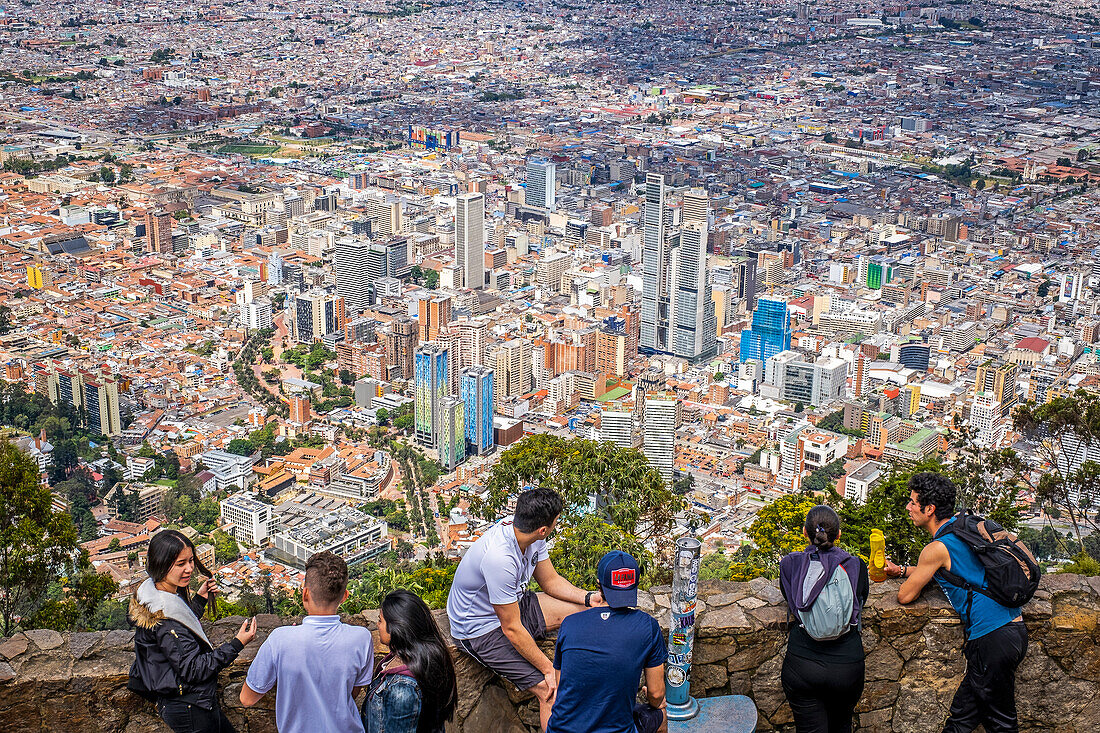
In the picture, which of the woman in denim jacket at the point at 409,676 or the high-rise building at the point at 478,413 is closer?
the woman in denim jacket at the point at 409,676

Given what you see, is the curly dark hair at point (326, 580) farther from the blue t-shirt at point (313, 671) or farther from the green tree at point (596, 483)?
the green tree at point (596, 483)

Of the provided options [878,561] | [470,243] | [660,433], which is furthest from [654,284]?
[878,561]

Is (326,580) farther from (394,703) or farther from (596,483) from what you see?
(596,483)

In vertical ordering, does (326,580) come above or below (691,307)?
above

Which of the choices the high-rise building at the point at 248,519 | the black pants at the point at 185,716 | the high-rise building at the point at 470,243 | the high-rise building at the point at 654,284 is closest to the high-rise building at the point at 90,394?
the high-rise building at the point at 248,519

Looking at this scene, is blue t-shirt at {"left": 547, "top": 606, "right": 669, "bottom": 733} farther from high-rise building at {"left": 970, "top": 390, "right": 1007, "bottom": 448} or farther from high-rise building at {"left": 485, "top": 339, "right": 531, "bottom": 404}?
high-rise building at {"left": 485, "top": 339, "right": 531, "bottom": 404}
